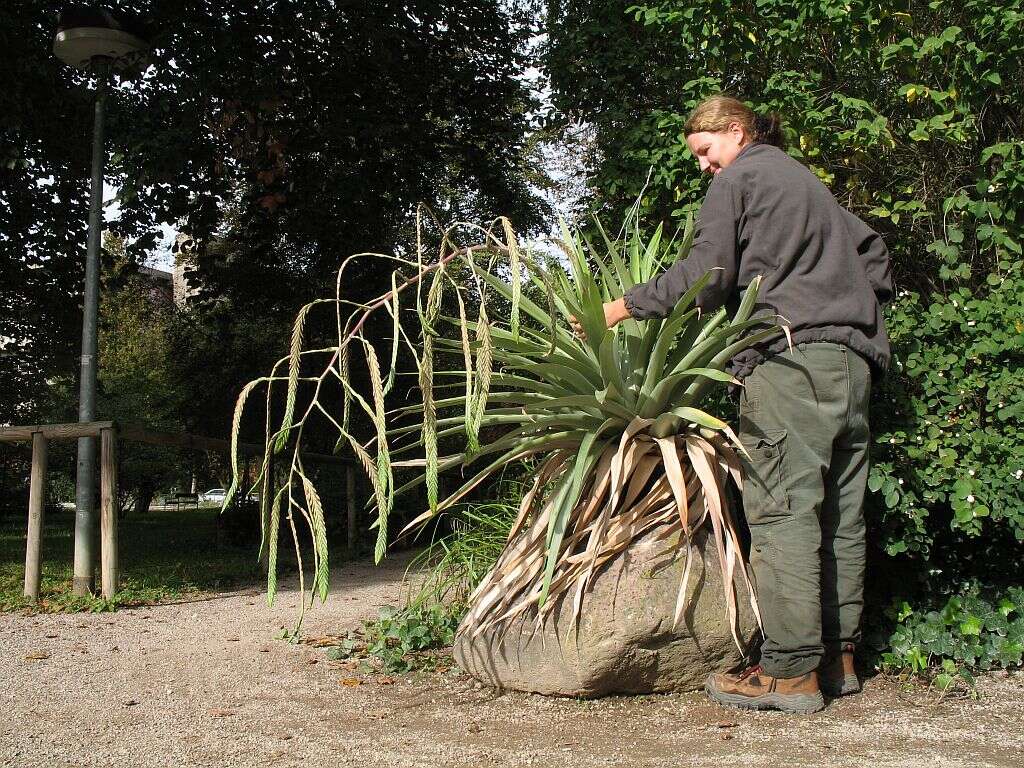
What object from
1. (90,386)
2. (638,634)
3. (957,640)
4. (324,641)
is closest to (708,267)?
(638,634)

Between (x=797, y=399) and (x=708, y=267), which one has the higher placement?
(x=708, y=267)

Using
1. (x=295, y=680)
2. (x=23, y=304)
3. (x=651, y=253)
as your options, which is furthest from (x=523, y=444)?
(x=23, y=304)

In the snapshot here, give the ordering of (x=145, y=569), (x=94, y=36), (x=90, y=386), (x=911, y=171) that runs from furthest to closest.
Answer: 1. (x=145, y=569)
2. (x=94, y=36)
3. (x=90, y=386)
4. (x=911, y=171)

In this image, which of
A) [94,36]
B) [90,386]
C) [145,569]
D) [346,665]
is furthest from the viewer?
[145,569]

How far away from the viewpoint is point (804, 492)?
297 centimetres

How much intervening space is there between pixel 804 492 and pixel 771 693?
0.64 m

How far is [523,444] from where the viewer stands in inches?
142

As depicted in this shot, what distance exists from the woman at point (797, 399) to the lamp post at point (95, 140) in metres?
4.63

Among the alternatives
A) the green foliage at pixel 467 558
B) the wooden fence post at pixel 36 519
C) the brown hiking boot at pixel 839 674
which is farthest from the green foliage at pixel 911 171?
the wooden fence post at pixel 36 519

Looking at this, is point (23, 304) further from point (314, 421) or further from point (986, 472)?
point (986, 472)

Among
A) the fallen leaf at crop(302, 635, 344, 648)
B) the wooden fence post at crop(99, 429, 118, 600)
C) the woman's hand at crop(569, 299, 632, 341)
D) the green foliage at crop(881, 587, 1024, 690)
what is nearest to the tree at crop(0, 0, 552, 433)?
the wooden fence post at crop(99, 429, 118, 600)

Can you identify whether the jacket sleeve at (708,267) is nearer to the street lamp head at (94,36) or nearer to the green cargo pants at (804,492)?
the green cargo pants at (804,492)

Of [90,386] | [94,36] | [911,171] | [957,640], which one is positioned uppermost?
[94,36]

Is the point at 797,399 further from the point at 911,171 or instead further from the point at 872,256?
the point at 911,171
